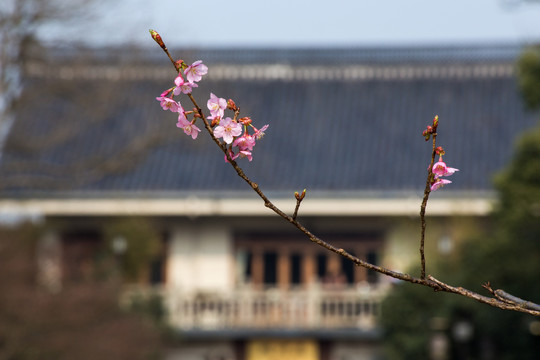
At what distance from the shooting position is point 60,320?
16.5 metres

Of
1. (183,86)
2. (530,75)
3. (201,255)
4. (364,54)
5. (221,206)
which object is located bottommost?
(201,255)

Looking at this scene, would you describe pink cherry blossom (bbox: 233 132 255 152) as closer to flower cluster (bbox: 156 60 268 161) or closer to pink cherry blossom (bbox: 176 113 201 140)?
flower cluster (bbox: 156 60 268 161)

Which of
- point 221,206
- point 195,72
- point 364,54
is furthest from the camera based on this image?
point 364,54

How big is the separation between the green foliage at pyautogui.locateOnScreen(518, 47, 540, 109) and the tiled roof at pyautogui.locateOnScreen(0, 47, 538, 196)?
33.2 ft

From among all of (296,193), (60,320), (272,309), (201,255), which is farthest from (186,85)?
(201,255)

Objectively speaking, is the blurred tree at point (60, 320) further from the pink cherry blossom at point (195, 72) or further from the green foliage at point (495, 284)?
the pink cherry blossom at point (195, 72)

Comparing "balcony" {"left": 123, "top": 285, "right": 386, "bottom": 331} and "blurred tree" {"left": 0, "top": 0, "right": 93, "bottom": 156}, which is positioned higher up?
"blurred tree" {"left": 0, "top": 0, "right": 93, "bottom": 156}

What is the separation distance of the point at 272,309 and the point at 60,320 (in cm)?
966

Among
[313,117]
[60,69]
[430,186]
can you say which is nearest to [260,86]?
[313,117]

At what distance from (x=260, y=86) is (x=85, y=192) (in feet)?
17.5

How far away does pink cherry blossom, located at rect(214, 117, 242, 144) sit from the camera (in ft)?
11.1

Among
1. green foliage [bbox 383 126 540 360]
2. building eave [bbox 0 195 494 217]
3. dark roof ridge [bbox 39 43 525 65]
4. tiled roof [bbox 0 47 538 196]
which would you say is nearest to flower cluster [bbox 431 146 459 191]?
green foliage [bbox 383 126 540 360]

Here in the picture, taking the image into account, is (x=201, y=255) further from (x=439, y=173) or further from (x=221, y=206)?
(x=439, y=173)

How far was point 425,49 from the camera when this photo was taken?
29.8 m
